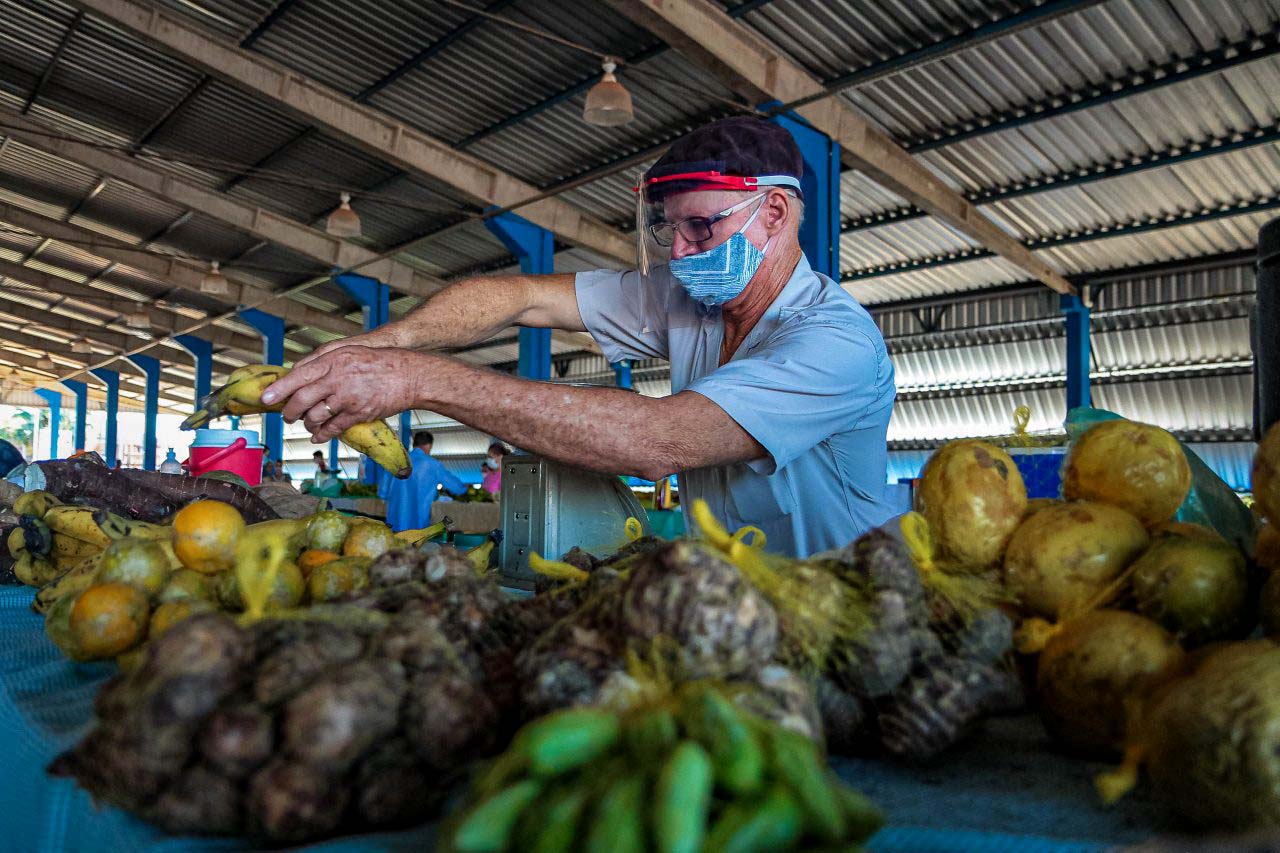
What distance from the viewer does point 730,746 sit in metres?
0.68

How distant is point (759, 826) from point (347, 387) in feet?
4.23

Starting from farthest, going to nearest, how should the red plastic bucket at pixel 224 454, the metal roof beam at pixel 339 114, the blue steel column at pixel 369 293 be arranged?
the blue steel column at pixel 369 293, the metal roof beam at pixel 339 114, the red plastic bucket at pixel 224 454

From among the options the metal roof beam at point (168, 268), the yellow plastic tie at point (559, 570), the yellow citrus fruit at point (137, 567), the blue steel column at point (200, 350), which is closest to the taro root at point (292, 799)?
the yellow plastic tie at point (559, 570)

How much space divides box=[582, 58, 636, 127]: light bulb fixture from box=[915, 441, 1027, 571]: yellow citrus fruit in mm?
5604

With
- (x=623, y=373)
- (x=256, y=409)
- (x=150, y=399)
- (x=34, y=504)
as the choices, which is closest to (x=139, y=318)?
(x=150, y=399)

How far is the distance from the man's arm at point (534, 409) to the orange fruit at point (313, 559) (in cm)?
23

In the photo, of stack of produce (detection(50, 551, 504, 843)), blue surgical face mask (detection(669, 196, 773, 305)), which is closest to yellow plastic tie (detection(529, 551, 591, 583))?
stack of produce (detection(50, 551, 504, 843))

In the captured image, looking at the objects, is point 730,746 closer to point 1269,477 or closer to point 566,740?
point 566,740

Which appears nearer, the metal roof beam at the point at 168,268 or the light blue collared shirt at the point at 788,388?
the light blue collared shirt at the point at 788,388

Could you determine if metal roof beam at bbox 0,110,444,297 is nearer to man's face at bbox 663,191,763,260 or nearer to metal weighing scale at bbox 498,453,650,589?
metal weighing scale at bbox 498,453,650,589

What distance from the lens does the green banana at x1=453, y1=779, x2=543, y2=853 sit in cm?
65

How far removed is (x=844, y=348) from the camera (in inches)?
73.4

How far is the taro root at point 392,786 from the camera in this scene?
2.62ft

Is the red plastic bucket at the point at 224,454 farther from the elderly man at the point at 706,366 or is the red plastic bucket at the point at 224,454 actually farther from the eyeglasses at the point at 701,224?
the eyeglasses at the point at 701,224
